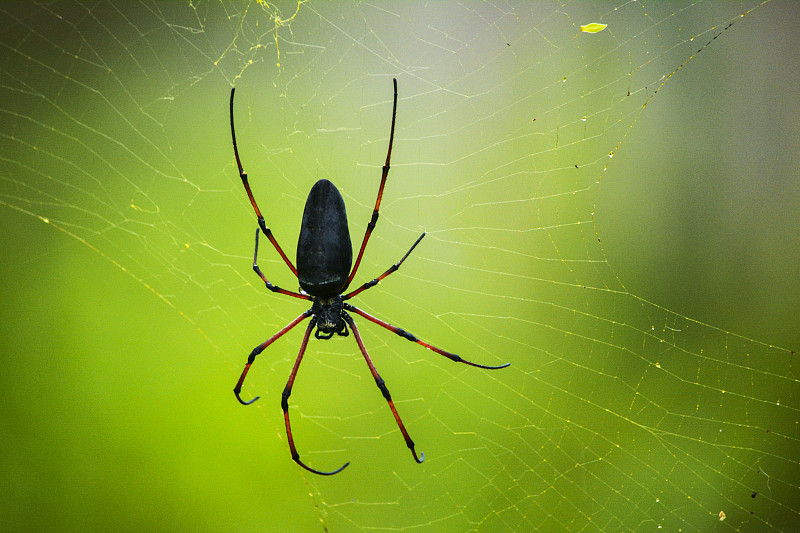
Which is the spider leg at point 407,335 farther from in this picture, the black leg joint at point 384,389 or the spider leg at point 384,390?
the black leg joint at point 384,389

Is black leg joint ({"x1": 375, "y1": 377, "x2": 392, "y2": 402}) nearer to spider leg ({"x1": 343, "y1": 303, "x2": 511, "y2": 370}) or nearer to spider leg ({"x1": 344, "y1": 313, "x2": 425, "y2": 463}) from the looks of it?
spider leg ({"x1": 344, "y1": 313, "x2": 425, "y2": 463})

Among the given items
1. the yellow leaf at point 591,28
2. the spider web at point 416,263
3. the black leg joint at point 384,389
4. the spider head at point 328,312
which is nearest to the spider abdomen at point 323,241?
the spider head at point 328,312

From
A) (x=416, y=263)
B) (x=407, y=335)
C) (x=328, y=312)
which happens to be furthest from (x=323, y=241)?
(x=416, y=263)

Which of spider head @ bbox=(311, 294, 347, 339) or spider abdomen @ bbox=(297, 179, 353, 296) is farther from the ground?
spider abdomen @ bbox=(297, 179, 353, 296)

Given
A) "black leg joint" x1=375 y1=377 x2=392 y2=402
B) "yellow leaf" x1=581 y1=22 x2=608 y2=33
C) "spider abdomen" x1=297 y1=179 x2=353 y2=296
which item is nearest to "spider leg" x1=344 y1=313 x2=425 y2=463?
"black leg joint" x1=375 y1=377 x2=392 y2=402

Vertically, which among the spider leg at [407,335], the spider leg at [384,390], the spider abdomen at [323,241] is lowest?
the spider leg at [384,390]

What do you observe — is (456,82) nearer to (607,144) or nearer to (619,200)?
(607,144)
